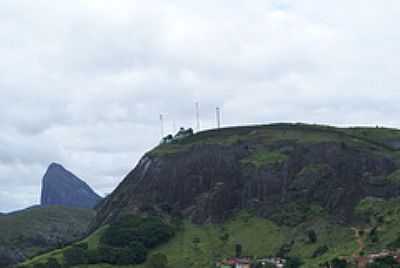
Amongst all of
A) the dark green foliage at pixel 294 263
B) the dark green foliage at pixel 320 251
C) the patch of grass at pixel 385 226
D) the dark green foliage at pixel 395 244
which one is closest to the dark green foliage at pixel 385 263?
the dark green foliage at pixel 395 244

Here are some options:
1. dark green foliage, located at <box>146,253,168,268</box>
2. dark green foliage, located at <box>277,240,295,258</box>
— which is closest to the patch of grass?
dark green foliage, located at <box>277,240,295,258</box>

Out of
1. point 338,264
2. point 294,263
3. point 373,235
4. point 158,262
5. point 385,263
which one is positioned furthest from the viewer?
point 158,262

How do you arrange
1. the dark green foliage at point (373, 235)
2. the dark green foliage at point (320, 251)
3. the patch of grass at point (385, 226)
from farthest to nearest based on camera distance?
1. the dark green foliage at point (320, 251)
2. the dark green foliage at point (373, 235)
3. the patch of grass at point (385, 226)

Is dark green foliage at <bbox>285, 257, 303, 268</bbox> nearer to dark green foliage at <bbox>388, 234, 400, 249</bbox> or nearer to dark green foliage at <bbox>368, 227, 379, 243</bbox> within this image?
dark green foliage at <bbox>368, 227, 379, 243</bbox>

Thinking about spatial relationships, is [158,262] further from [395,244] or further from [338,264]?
[395,244]

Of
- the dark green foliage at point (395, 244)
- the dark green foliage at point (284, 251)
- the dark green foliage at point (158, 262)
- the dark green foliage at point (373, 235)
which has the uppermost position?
the dark green foliage at point (373, 235)

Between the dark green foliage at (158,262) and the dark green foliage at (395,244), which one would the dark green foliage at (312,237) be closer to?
the dark green foliage at (395,244)

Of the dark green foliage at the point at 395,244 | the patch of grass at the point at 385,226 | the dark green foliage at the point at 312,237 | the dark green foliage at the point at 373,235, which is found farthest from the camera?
the dark green foliage at the point at 312,237

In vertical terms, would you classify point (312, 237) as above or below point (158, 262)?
above

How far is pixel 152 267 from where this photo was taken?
643 ft

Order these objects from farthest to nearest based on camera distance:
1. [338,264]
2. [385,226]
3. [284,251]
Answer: [284,251]
[385,226]
[338,264]

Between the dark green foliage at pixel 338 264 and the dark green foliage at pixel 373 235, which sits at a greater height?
the dark green foliage at pixel 373 235

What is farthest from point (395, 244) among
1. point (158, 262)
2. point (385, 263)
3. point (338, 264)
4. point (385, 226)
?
point (158, 262)

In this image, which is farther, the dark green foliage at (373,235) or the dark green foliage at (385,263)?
the dark green foliage at (373,235)
